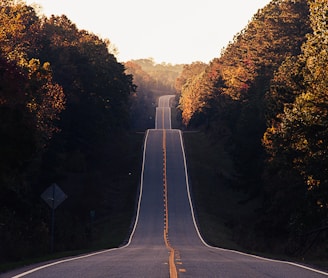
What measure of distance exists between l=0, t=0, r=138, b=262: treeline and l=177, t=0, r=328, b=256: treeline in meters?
12.4

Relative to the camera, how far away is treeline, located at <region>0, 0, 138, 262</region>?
112ft

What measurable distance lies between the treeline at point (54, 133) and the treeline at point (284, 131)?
1235 centimetres

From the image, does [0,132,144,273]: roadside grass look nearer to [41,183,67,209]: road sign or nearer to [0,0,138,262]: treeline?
[0,0,138,262]: treeline

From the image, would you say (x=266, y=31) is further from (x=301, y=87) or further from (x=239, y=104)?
(x=301, y=87)

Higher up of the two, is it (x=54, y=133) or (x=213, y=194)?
(x=54, y=133)

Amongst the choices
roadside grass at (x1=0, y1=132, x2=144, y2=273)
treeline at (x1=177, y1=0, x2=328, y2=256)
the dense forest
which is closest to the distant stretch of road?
roadside grass at (x1=0, y1=132, x2=144, y2=273)

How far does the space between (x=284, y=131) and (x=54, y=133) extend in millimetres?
38686

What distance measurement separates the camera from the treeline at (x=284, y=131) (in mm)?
36750

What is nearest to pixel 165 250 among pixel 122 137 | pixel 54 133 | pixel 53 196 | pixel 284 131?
pixel 53 196

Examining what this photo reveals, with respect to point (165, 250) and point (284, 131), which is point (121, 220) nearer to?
point (284, 131)

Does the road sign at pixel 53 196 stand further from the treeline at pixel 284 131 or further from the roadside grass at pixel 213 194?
the roadside grass at pixel 213 194

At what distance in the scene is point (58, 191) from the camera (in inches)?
1255

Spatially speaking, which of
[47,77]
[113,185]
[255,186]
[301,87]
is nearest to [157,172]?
[113,185]

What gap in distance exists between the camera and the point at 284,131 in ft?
124
